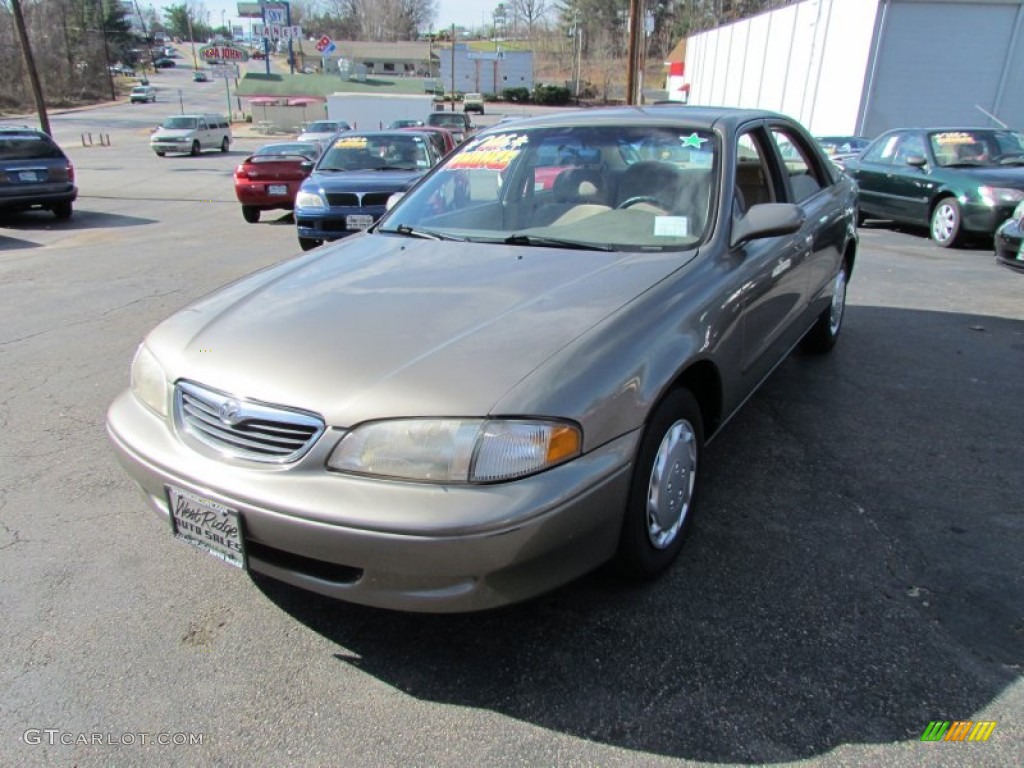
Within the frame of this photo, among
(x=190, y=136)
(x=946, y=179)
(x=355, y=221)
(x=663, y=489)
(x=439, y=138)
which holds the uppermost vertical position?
(x=439, y=138)

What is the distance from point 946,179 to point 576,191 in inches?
337

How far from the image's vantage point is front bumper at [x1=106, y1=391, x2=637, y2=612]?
6.17ft

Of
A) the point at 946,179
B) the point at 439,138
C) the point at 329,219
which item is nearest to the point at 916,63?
the point at 946,179

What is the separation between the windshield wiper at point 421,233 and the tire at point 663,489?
130 cm

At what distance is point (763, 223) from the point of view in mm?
2980

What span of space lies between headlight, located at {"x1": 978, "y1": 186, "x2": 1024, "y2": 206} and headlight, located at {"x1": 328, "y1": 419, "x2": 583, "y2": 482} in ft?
31.1

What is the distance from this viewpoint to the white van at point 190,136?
29062mm

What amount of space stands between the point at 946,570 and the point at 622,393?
156cm

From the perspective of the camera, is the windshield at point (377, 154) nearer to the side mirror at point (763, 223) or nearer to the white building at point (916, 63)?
the side mirror at point (763, 223)

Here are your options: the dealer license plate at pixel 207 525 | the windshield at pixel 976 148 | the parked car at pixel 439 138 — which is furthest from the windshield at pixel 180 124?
the dealer license plate at pixel 207 525

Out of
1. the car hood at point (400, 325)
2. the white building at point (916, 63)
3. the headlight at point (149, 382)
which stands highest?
the white building at point (916, 63)

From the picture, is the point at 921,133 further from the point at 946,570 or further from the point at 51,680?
the point at 51,680

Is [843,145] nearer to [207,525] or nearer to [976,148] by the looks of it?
[976,148]

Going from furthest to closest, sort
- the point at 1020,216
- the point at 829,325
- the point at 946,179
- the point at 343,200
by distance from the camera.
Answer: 1. the point at 946,179
2. the point at 343,200
3. the point at 1020,216
4. the point at 829,325
